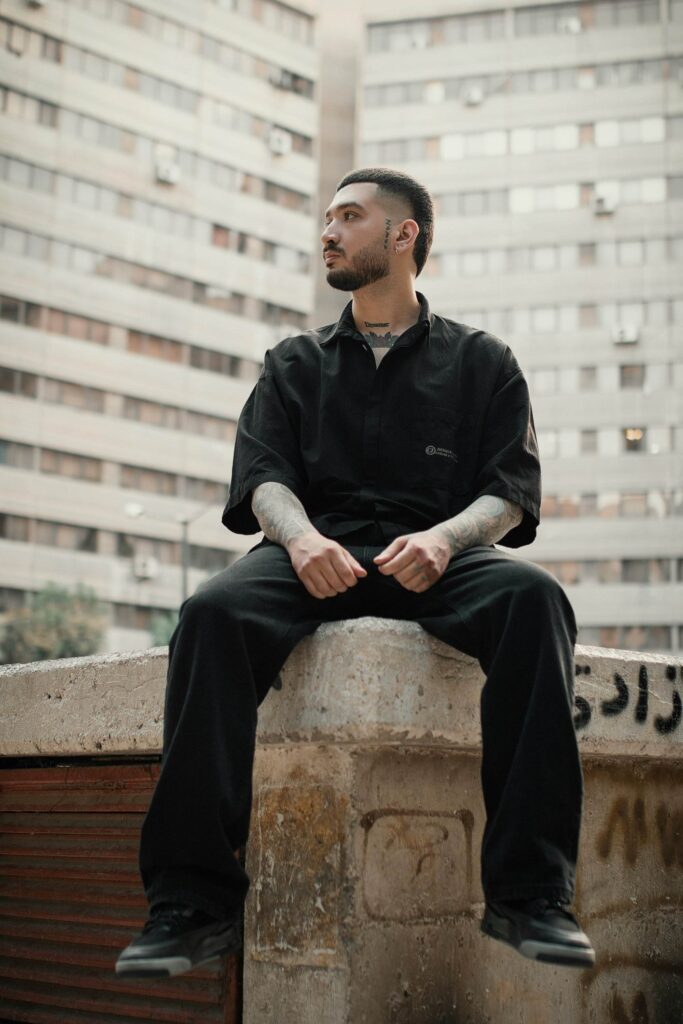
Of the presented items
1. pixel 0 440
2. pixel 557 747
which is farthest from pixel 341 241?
pixel 0 440

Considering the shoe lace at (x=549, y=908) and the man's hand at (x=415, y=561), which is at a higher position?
the man's hand at (x=415, y=561)

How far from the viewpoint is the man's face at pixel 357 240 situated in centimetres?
358

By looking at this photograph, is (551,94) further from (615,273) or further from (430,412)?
(430,412)

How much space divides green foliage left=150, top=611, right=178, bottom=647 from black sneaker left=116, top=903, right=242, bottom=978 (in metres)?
48.3

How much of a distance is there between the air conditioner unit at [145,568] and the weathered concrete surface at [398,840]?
51565 millimetres

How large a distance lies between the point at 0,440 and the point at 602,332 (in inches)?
1161

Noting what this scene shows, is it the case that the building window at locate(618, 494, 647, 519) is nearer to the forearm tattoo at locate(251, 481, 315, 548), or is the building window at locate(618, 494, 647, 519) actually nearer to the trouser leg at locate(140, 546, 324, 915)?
the forearm tattoo at locate(251, 481, 315, 548)

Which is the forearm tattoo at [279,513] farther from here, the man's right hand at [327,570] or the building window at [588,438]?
the building window at [588,438]

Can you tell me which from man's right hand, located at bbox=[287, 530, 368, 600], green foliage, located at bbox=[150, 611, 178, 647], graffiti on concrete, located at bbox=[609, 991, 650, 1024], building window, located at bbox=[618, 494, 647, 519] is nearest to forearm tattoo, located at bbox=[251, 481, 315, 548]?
man's right hand, located at bbox=[287, 530, 368, 600]

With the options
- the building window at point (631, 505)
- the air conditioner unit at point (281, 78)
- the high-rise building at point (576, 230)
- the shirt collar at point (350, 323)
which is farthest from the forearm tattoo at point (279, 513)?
the air conditioner unit at point (281, 78)

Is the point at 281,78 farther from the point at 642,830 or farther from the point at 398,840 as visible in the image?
the point at 398,840

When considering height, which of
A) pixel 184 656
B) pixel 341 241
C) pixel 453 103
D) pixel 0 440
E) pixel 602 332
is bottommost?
pixel 184 656

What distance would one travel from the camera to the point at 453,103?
211 ft

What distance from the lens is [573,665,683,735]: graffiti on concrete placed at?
3.19m
